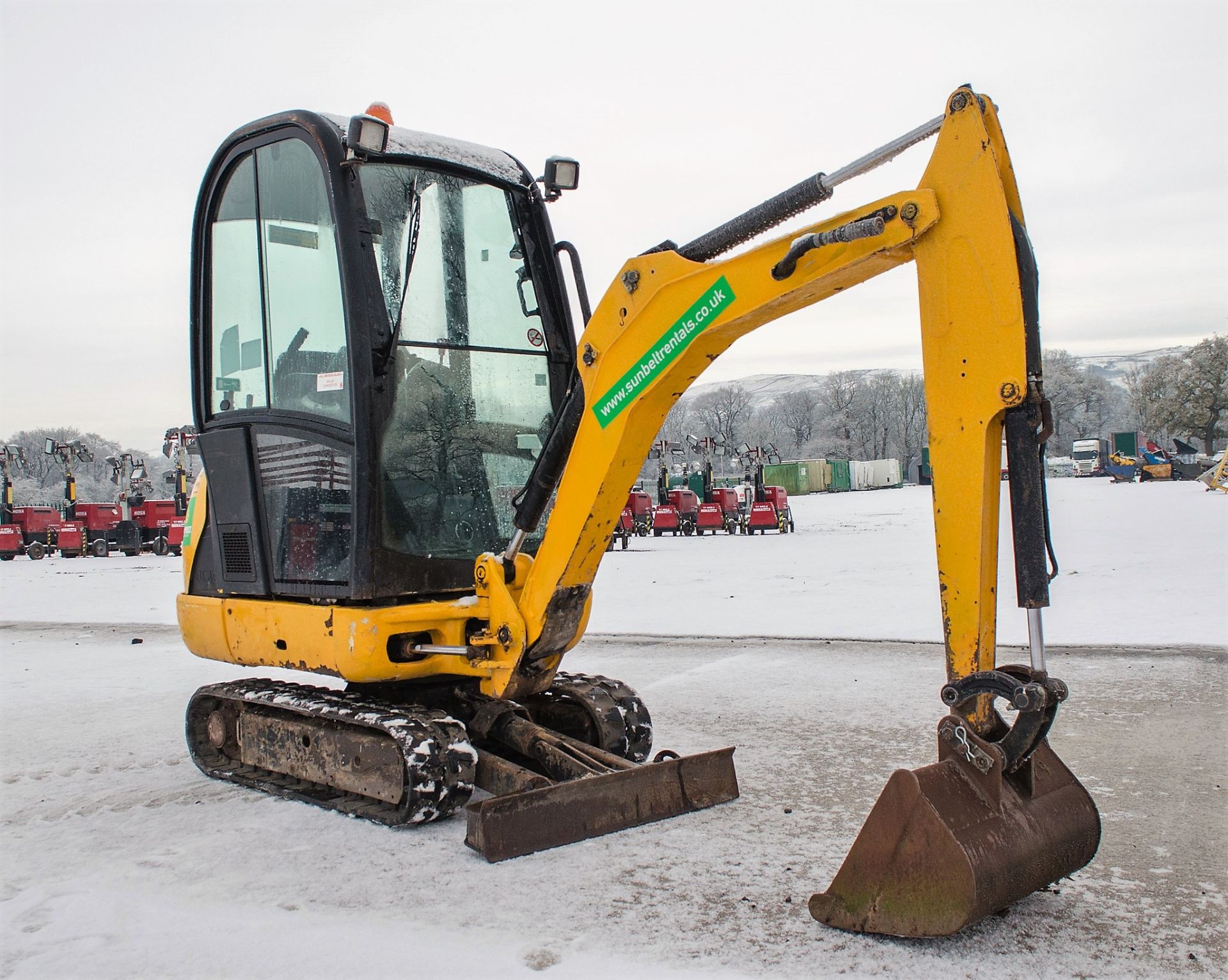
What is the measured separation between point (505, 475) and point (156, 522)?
24.5m

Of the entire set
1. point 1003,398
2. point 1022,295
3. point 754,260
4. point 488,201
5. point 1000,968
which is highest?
point 488,201

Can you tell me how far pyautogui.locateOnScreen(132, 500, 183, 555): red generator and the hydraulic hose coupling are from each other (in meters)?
25.6

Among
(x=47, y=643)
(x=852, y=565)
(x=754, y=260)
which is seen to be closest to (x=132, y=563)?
(x=47, y=643)

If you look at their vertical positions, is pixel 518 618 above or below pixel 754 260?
below

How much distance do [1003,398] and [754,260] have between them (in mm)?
1018

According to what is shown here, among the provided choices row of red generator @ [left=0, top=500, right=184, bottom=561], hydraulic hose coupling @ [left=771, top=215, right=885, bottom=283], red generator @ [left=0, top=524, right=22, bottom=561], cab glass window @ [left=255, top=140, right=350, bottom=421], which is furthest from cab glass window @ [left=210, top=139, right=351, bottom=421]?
red generator @ [left=0, top=524, right=22, bottom=561]

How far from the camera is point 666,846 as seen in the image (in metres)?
4.14

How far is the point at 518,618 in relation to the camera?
456 centimetres

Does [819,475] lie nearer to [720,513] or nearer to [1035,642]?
[720,513]

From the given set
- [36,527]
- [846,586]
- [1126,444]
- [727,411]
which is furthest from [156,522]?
[727,411]

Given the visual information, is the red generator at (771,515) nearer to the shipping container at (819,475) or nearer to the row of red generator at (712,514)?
the row of red generator at (712,514)

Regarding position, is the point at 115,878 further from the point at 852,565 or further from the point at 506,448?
the point at 852,565

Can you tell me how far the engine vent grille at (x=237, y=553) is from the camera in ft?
17.4

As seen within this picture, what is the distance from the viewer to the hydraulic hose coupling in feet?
11.1
